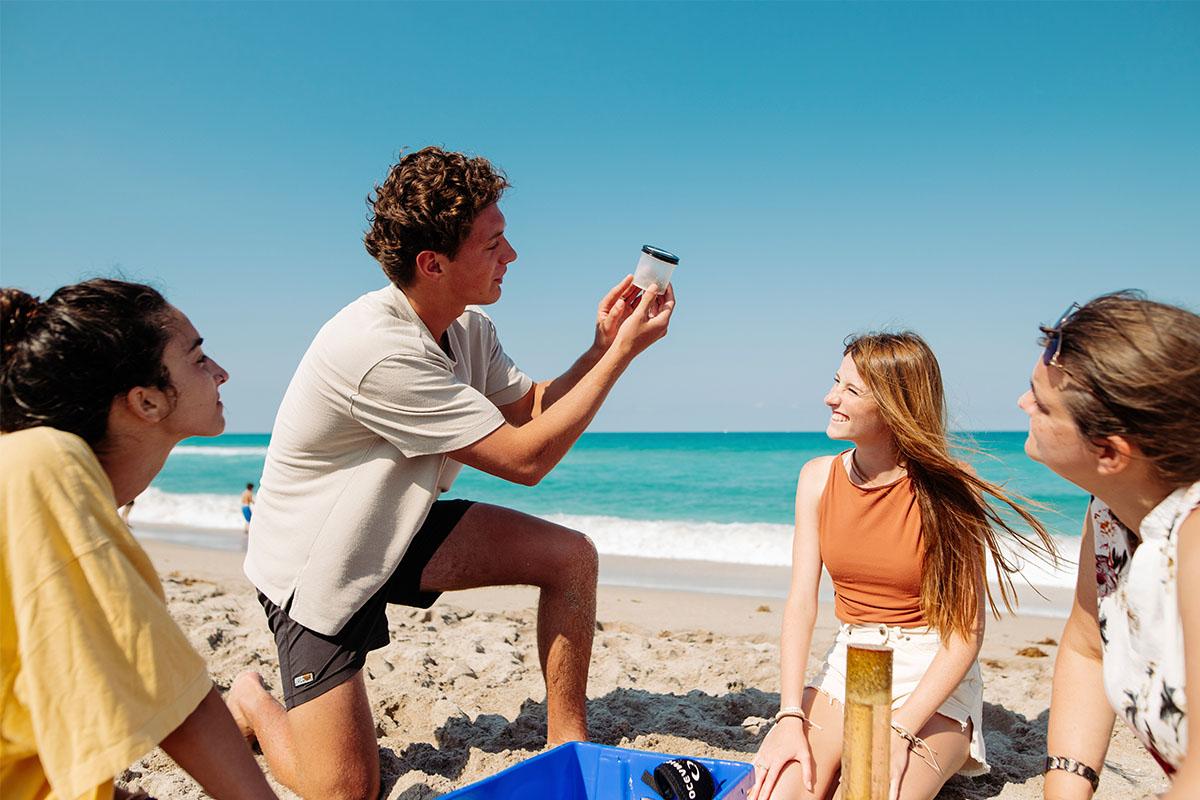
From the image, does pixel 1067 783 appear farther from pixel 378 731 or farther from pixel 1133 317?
pixel 378 731

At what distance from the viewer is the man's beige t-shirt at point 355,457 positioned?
298 centimetres

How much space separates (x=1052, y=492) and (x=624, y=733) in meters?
20.8

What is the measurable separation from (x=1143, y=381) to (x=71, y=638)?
6.61ft

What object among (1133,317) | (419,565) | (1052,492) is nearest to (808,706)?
(419,565)


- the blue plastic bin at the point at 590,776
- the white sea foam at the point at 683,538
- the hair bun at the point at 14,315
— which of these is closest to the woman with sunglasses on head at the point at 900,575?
the blue plastic bin at the point at 590,776

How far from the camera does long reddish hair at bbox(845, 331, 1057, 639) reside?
283 centimetres

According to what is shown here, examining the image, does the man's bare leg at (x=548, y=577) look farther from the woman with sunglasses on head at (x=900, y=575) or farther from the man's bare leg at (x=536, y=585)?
the woman with sunglasses on head at (x=900, y=575)

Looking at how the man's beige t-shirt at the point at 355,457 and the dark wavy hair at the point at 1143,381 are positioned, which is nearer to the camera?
the dark wavy hair at the point at 1143,381

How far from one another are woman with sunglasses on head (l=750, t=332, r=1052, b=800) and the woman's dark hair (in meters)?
2.02

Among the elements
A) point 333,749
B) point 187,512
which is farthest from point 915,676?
point 187,512

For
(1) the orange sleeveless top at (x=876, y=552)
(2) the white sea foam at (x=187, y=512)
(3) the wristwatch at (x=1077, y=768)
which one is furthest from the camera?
(2) the white sea foam at (x=187, y=512)

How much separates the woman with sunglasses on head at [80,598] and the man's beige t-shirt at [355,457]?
1.17 metres

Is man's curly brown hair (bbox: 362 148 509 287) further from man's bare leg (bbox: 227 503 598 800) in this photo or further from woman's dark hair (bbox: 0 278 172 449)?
woman's dark hair (bbox: 0 278 172 449)

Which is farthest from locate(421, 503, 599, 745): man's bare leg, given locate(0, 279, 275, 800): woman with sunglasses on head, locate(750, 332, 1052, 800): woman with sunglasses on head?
locate(0, 279, 275, 800): woman with sunglasses on head
